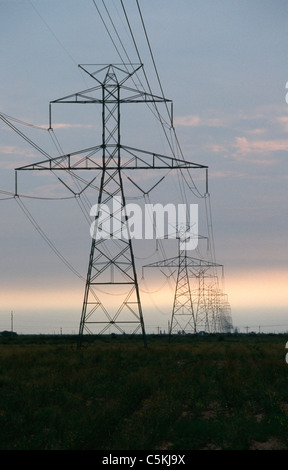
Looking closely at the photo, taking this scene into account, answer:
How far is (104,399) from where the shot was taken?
21094 mm

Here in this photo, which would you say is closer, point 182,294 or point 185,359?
point 185,359

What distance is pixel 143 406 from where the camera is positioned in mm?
20031

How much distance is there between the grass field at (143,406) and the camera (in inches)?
613

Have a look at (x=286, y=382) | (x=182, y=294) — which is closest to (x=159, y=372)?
(x=286, y=382)

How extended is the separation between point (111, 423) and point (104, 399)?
148 inches

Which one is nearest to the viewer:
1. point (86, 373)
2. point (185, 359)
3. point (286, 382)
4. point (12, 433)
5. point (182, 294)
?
point (12, 433)

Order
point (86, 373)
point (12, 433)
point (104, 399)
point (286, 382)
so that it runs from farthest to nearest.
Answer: point (86, 373) < point (286, 382) < point (104, 399) < point (12, 433)

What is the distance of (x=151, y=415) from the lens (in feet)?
58.1

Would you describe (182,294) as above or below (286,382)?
above

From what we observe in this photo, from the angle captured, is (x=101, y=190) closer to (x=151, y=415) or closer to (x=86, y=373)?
(x=86, y=373)

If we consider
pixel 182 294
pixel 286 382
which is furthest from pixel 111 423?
pixel 182 294

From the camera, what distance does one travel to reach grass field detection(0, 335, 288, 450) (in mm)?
15570
